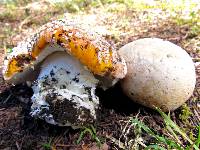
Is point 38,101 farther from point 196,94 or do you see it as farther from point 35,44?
point 196,94

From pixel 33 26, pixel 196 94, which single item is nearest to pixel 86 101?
pixel 196 94

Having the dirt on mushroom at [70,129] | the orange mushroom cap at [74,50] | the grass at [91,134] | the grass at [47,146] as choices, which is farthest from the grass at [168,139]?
the grass at [47,146]

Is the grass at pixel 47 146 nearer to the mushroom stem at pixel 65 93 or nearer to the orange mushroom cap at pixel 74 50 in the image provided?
the mushroom stem at pixel 65 93

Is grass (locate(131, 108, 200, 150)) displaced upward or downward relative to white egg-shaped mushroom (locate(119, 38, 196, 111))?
downward

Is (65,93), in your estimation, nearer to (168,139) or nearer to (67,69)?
Answer: (67,69)

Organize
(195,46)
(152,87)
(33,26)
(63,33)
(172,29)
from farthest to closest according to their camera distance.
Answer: (33,26) < (172,29) < (195,46) < (152,87) < (63,33)

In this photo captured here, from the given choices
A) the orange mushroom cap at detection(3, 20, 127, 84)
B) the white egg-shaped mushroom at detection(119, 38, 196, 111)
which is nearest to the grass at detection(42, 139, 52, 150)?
the orange mushroom cap at detection(3, 20, 127, 84)

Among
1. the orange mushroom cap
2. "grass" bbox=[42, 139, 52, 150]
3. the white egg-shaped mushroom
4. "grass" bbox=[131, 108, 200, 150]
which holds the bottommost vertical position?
"grass" bbox=[42, 139, 52, 150]

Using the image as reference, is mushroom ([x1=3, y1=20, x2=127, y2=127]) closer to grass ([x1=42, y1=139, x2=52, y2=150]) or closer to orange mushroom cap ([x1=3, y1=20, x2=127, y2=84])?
orange mushroom cap ([x1=3, y1=20, x2=127, y2=84])

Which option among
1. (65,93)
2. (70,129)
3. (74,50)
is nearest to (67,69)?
(65,93)
